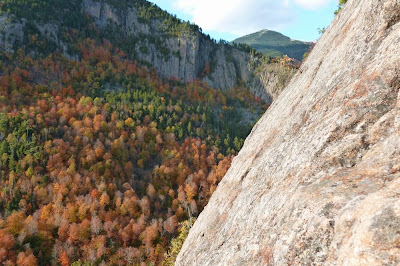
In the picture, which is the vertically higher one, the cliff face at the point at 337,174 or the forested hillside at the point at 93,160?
the cliff face at the point at 337,174

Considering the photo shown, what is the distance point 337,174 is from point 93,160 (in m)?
121

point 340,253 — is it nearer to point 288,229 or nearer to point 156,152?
point 288,229

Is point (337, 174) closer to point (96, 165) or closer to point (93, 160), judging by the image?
point (96, 165)

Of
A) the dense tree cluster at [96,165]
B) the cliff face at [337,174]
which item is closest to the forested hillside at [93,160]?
the dense tree cluster at [96,165]

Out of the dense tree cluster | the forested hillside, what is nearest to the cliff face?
the forested hillside

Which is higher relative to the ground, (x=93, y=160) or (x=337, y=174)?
(x=337, y=174)

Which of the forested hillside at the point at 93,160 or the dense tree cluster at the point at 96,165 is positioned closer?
the dense tree cluster at the point at 96,165

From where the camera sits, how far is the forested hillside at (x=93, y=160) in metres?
81.3

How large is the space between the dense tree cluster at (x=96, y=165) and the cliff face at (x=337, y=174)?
74911 mm

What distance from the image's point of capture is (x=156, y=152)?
134625 millimetres

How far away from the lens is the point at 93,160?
382 ft

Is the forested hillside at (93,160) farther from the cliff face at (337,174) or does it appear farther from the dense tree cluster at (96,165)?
the cliff face at (337,174)

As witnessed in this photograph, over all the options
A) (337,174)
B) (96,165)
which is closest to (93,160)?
(96,165)

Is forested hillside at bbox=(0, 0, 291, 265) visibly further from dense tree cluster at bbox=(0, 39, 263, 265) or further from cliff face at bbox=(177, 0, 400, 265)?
cliff face at bbox=(177, 0, 400, 265)
